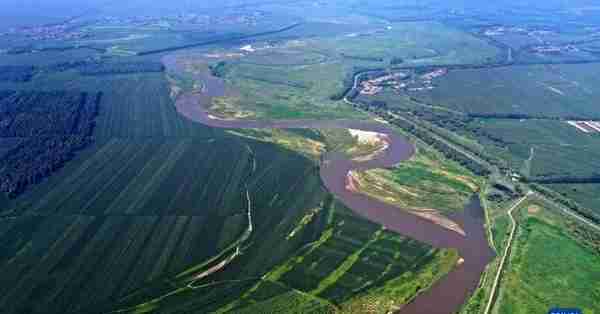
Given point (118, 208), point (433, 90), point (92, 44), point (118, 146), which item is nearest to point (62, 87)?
point (118, 146)

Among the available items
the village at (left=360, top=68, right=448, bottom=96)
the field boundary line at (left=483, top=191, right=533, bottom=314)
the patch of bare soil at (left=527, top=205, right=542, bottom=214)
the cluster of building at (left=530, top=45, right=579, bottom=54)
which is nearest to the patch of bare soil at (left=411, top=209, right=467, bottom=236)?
the field boundary line at (left=483, top=191, right=533, bottom=314)

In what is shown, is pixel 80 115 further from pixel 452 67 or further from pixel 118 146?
pixel 452 67

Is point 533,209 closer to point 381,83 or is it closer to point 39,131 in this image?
point 381,83

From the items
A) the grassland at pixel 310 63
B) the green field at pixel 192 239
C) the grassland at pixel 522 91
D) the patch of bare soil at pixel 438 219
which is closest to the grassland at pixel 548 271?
the patch of bare soil at pixel 438 219

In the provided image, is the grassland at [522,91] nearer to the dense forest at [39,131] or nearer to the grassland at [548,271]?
the grassland at [548,271]

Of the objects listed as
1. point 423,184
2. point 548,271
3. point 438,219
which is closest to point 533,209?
point 548,271

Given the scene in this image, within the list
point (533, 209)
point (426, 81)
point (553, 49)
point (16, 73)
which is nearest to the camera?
point (533, 209)
